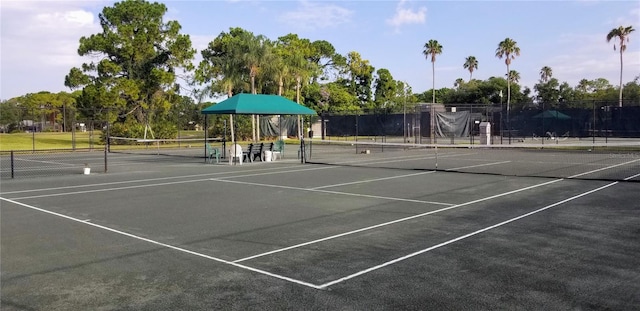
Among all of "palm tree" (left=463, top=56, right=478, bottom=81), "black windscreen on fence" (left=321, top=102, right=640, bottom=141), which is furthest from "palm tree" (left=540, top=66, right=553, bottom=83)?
"black windscreen on fence" (left=321, top=102, right=640, bottom=141)

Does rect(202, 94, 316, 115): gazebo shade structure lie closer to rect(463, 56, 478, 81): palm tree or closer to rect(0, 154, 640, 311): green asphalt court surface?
rect(0, 154, 640, 311): green asphalt court surface

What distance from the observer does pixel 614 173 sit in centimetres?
1703

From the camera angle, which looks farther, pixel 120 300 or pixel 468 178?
pixel 468 178

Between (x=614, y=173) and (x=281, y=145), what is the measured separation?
49.4 ft

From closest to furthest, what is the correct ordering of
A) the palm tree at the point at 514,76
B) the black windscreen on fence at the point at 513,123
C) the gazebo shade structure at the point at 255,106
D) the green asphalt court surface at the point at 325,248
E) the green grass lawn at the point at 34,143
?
the green asphalt court surface at the point at 325,248
the gazebo shade structure at the point at 255,106
the black windscreen on fence at the point at 513,123
the green grass lawn at the point at 34,143
the palm tree at the point at 514,76

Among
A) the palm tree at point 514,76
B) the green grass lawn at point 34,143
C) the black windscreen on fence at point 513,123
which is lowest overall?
the green grass lawn at point 34,143

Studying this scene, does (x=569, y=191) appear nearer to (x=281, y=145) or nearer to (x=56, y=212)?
(x=56, y=212)

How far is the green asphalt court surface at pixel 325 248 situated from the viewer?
17.2 feet

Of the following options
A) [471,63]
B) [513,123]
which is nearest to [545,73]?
[471,63]

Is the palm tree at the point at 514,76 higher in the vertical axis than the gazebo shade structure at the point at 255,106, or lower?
higher

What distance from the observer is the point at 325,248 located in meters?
7.34

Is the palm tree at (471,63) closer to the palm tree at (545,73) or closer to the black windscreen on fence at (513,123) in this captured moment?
the palm tree at (545,73)

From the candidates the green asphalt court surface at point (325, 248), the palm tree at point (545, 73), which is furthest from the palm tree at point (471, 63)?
the green asphalt court surface at point (325, 248)

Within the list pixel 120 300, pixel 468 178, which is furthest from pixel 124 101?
pixel 120 300
